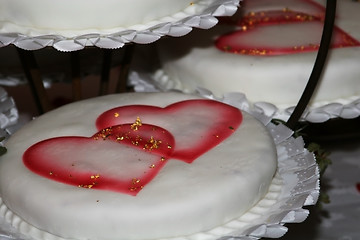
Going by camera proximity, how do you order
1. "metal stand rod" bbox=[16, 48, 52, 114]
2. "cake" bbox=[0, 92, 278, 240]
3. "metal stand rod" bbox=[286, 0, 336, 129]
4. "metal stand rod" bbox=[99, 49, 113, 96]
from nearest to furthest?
"cake" bbox=[0, 92, 278, 240]
"metal stand rod" bbox=[286, 0, 336, 129]
"metal stand rod" bbox=[16, 48, 52, 114]
"metal stand rod" bbox=[99, 49, 113, 96]

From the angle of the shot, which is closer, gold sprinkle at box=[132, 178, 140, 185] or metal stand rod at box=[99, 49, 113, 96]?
gold sprinkle at box=[132, 178, 140, 185]

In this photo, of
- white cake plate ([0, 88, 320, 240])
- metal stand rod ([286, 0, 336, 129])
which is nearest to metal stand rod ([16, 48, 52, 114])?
white cake plate ([0, 88, 320, 240])

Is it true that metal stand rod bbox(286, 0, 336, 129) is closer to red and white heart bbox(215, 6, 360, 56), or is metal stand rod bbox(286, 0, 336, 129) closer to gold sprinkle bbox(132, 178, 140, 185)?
red and white heart bbox(215, 6, 360, 56)

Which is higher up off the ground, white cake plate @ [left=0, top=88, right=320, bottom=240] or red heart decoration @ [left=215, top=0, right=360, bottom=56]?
red heart decoration @ [left=215, top=0, right=360, bottom=56]

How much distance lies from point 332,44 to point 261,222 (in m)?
0.65

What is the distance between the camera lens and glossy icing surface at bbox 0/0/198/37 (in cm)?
135

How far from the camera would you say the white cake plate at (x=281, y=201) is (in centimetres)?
115

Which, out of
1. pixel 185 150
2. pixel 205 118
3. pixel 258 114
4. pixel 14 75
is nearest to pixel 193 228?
pixel 185 150

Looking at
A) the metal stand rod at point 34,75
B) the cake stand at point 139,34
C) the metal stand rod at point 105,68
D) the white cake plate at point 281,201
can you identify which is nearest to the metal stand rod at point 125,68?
the metal stand rod at point 105,68

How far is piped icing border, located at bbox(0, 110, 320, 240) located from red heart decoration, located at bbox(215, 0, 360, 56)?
0.33m

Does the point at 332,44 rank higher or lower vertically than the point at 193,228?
higher

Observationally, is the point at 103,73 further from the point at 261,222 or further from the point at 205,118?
the point at 261,222

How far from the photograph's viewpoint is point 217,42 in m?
1.74

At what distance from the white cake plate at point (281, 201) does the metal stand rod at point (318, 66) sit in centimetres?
7
